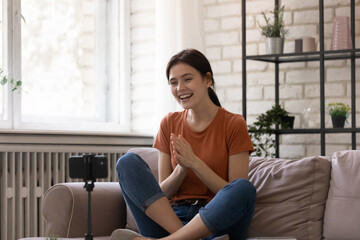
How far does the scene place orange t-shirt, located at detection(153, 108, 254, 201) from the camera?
2664 mm

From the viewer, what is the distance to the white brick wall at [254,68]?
12.7 feet

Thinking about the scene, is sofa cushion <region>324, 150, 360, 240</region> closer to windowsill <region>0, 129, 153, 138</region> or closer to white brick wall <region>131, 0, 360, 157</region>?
white brick wall <region>131, 0, 360, 157</region>

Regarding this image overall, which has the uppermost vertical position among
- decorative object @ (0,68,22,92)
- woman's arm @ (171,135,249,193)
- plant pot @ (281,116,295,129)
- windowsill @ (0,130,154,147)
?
decorative object @ (0,68,22,92)

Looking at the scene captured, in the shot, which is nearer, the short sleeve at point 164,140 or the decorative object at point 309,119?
the short sleeve at point 164,140

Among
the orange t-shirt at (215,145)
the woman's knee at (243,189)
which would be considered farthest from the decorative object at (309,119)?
the woman's knee at (243,189)

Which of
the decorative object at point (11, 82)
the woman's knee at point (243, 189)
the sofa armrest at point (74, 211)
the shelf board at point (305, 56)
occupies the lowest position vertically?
the sofa armrest at point (74, 211)

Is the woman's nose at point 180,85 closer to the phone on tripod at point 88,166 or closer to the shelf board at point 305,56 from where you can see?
the phone on tripod at point 88,166

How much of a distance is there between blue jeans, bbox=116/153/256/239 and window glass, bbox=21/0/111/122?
1.40m

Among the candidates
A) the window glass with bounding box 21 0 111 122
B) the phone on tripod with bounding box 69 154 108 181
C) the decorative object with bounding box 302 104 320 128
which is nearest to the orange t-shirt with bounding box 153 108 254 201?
the phone on tripod with bounding box 69 154 108 181

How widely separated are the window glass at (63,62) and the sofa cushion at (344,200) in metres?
1.88

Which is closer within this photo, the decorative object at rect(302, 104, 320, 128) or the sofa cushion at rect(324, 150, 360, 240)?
the sofa cushion at rect(324, 150, 360, 240)

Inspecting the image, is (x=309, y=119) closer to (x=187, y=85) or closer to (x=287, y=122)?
(x=287, y=122)

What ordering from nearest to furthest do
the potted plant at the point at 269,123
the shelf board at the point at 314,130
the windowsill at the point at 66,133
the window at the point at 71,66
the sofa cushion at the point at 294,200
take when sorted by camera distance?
the sofa cushion at the point at 294,200
the windowsill at the point at 66,133
the shelf board at the point at 314,130
the window at the point at 71,66
the potted plant at the point at 269,123

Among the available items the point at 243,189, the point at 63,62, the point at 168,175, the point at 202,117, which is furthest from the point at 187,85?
the point at 63,62
